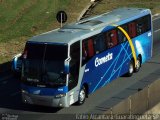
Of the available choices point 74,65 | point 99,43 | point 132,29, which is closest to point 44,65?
point 74,65

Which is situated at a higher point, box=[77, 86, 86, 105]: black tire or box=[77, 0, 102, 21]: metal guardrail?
box=[77, 86, 86, 105]: black tire

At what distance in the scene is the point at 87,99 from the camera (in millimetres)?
21172

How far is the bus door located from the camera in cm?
1928

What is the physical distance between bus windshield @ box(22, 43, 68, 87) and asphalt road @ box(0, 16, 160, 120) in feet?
4.10

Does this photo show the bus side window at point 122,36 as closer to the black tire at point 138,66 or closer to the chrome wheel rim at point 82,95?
the black tire at point 138,66

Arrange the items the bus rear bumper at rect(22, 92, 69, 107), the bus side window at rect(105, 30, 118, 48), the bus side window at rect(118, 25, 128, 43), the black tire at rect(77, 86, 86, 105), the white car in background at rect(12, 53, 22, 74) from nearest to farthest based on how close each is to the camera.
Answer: the bus rear bumper at rect(22, 92, 69, 107) < the black tire at rect(77, 86, 86, 105) < the bus side window at rect(105, 30, 118, 48) < the bus side window at rect(118, 25, 128, 43) < the white car in background at rect(12, 53, 22, 74)

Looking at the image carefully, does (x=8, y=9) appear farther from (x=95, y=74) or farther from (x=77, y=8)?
Result: (x=95, y=74)

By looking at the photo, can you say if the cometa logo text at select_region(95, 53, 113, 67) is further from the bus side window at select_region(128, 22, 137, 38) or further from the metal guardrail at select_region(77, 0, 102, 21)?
the metal guardrail at select_region(77, 0, 102, 21)

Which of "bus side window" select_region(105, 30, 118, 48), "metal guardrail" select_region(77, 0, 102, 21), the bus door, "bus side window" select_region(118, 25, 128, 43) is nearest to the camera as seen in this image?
the bus door

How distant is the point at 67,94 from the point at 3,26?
2245 cm

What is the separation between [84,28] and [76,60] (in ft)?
7.48

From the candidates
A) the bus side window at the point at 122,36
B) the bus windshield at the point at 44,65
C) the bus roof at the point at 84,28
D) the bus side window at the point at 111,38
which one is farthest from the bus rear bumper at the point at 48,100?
the bus side window at the point at 122,36

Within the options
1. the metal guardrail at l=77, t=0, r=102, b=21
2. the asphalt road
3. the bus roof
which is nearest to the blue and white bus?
the bus roof

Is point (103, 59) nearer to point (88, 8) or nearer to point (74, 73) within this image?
point (74, 73)
